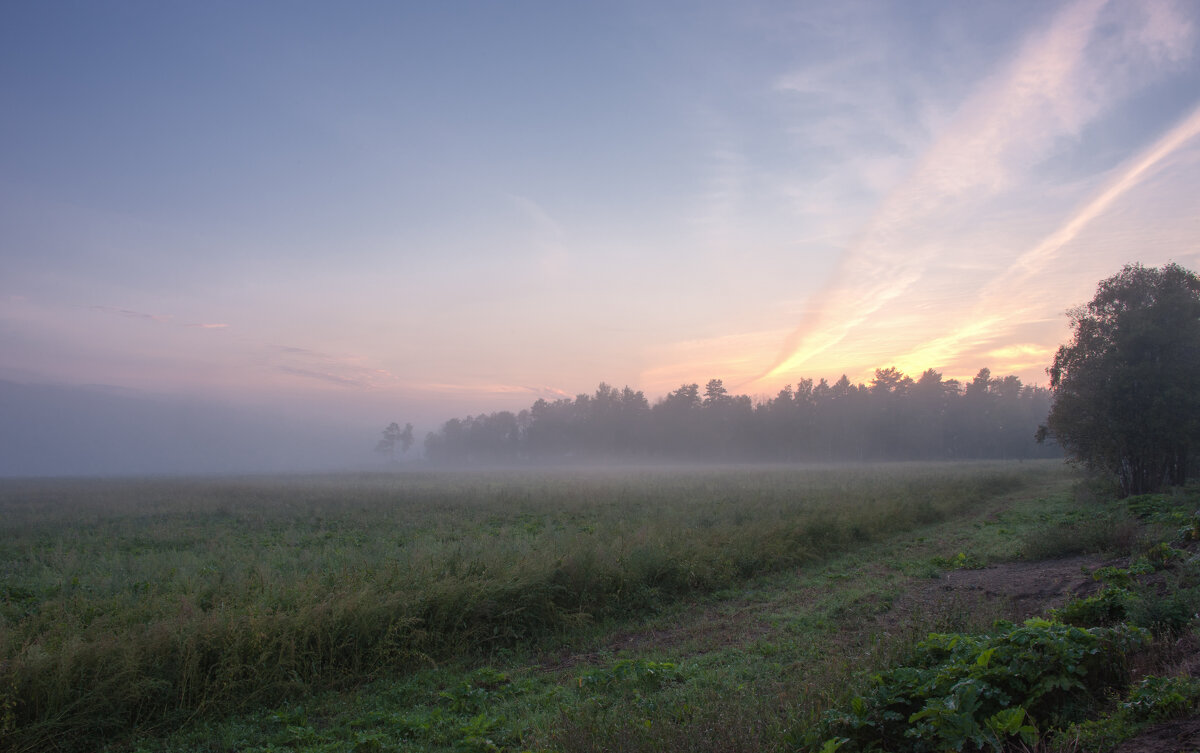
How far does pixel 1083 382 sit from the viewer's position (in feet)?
77.8

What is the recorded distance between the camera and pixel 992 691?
171 inches

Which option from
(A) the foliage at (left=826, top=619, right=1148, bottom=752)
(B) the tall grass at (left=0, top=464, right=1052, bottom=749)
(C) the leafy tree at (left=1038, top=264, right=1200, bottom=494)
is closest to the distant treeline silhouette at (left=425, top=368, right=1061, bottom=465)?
(C) the leafy tree at (left=1038, top=264, right=1200, bottom=494)

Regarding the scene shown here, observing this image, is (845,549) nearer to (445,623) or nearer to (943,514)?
(943,514)

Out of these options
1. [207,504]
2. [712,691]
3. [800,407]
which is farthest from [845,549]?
[800,407]

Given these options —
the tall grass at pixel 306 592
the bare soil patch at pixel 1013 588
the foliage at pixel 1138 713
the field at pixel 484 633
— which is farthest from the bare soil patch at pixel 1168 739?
the tall grass at pixel 306 592

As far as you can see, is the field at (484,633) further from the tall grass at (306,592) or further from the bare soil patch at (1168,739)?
the bare soil patch at (1168,739)

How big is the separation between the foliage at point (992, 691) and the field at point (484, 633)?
1.39 ft

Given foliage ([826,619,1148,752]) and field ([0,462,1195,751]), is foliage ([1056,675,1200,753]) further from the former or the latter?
field ([0,462,1195,751])

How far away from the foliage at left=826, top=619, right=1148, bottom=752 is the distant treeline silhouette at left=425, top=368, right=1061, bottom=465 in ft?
321

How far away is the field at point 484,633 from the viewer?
226 inches

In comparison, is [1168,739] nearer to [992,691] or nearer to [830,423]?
[992,691]

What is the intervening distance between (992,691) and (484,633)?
681 centimetres

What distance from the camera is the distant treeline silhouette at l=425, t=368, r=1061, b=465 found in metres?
94.8

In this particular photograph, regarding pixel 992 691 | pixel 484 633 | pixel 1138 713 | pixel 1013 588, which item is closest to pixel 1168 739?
pixel 1138 713
